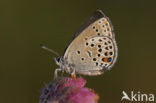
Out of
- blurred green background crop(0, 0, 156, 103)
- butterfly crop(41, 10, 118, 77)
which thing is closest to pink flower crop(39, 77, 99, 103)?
butterfly crop(41, 10, 118, 77)

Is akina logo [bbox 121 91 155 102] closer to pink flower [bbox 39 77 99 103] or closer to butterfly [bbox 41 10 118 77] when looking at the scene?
butterfly [bbox 41 10 118 77]

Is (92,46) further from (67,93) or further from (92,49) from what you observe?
(67,93)

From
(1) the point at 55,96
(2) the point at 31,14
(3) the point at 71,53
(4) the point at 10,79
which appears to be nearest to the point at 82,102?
(1) the point at 55,96

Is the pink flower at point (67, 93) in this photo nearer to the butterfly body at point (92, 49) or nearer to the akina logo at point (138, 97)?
the butterfly body at point (92, 49)

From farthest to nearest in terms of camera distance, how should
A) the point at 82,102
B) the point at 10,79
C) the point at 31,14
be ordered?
1. the point at 31,14
2. the point at 10,79
3. the point at 82,102

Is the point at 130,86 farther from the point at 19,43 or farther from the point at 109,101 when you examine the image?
the point at 19,43

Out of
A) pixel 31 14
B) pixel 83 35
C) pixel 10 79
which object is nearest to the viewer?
pixel 83 35

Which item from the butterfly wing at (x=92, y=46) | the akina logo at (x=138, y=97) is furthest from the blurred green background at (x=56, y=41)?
the butterfly wing at (x=92, y=46)
